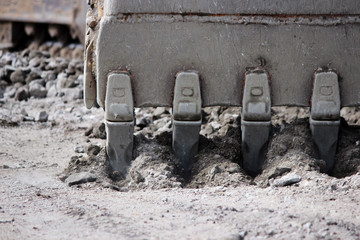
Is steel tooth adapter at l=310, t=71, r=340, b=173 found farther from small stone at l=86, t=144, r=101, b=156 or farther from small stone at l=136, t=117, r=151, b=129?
small stone at l=136, t=117, r=151, b=129

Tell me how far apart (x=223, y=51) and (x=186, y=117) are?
436 millimetres

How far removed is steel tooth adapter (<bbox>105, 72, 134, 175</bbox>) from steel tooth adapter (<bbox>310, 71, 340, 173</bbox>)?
1.07 metres

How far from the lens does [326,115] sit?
13.8 feet

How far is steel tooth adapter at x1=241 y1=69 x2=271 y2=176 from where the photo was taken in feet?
13.6

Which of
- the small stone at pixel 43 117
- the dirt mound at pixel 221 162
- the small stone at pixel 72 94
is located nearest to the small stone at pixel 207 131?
the dirt mound at pixel 221 162

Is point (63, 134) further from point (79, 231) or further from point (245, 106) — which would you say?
point (79, 231)

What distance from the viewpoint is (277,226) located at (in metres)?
3.00

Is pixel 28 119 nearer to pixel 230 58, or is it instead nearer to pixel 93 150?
pixel 93 150

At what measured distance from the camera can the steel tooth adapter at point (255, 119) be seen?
4.15 meters

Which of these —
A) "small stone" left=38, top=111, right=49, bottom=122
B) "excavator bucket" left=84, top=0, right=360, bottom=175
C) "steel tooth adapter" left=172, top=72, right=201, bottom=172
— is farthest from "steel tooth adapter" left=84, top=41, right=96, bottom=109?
"small stone" left=38, top=111, right=49, bottom=122

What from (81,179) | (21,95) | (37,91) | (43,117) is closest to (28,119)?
(43,117)

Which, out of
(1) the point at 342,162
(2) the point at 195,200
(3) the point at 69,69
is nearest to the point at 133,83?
(2) the point at 195,200

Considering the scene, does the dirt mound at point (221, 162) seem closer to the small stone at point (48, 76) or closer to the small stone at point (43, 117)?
the small stone at point (43, 117)

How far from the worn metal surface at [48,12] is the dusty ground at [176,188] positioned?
3.14 meters
